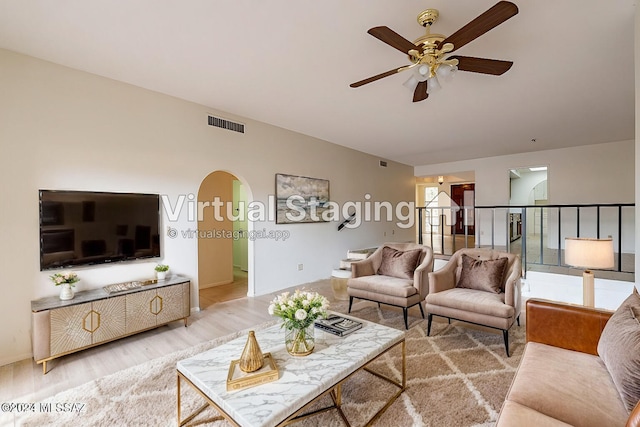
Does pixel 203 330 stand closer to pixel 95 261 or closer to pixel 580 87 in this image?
pixel 95 261

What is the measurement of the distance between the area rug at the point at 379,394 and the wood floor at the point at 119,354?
0.63 ft

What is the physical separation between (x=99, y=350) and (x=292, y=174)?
344 cm

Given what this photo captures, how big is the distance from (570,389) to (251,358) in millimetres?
1594

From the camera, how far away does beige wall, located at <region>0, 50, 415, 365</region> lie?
2.57 meters

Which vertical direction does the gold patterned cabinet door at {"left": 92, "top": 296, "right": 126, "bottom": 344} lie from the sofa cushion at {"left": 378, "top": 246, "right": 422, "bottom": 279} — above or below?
below

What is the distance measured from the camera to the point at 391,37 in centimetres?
186

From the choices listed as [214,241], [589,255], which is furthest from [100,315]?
[589,255]

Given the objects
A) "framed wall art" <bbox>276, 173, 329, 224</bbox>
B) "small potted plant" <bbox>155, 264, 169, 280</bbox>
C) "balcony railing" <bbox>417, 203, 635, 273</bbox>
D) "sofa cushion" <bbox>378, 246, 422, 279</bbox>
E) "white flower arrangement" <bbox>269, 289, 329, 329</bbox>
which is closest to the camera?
Answer: "white flower arrangement" <bbox>269, 289, 329, 329</bbox>

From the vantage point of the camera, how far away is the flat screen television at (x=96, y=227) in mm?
2715

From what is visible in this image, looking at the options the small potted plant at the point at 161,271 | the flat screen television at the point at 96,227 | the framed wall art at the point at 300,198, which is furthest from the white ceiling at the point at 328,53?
the small potted plant at the point at 161,271

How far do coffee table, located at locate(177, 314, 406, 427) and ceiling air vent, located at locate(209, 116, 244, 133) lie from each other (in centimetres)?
299

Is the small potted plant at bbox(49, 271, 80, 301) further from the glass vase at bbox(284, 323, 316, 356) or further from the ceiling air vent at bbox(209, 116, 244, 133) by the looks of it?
the ceiling air vent at bbox(209, 116, 244, 133)

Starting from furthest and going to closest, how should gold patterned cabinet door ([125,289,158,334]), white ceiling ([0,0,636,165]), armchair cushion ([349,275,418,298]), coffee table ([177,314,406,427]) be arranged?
1. armchair cushion ([349,275,418,298])
2. gold patterned cabinet door ([125,289,158,334])
3. white ceiling ([0,0,636,165])
4. coffee table ([177,314,406,427])

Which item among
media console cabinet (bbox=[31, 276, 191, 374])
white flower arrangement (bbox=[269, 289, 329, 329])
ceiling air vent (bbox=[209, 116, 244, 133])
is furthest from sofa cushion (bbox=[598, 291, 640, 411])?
ceiling air vent (bbox=[209, 116, 244, 133])
